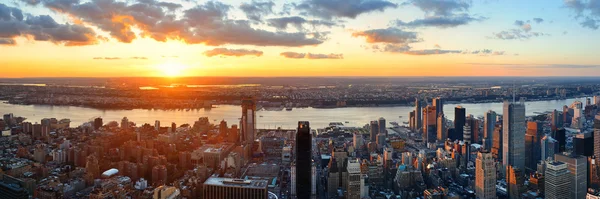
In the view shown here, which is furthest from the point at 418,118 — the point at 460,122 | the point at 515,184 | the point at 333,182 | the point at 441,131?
the point at 333,182

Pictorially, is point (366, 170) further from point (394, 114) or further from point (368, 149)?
point (394, 114)

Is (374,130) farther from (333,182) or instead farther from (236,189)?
(236,189)

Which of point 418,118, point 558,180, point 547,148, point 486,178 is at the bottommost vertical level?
point 486,178

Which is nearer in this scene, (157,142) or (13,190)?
(13,190)

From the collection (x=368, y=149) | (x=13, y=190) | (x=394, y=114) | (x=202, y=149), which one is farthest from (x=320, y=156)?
(x=394, y=114)

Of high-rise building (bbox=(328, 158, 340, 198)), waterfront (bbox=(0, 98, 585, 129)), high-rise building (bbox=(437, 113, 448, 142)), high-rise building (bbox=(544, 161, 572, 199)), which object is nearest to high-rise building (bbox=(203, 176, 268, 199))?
high-rise building (bbox=(328, 158, 340, 198))

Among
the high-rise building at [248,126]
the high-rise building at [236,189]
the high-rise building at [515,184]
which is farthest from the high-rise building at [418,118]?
the high-rise building at [236,189]
